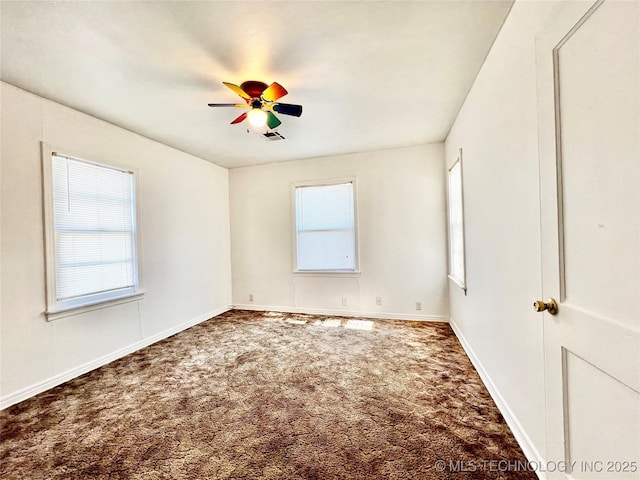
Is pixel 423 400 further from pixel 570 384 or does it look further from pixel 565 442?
pixel 570 384

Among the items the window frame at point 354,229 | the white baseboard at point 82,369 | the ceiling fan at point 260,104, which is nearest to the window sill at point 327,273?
the window frame at point 354,229

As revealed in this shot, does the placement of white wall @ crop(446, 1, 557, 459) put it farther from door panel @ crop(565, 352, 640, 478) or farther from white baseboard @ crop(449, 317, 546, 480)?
door panel @ crop(565, 352, 640, 478)

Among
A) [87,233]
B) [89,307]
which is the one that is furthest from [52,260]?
[89,307]

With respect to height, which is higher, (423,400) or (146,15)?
(146,15)

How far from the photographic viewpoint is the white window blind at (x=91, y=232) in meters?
2.66

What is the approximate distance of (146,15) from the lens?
5.44 feet

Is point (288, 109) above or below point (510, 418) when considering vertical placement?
above

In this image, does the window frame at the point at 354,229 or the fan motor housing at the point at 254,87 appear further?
the window frame at the point at 354,229

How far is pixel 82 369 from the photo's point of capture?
9.01ft

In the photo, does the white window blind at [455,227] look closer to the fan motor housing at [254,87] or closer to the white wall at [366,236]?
the white wall at [366,236]

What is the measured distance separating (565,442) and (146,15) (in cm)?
294

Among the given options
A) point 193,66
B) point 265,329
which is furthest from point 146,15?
point 265,329

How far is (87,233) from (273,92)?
7.96 feet

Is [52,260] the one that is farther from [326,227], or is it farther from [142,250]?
[326,227]
